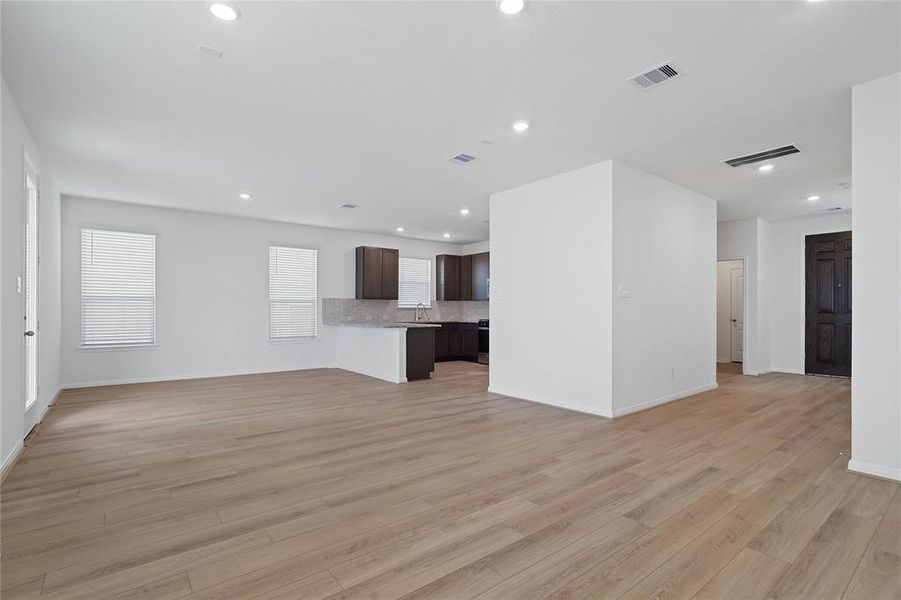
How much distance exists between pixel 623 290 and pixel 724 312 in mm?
6656

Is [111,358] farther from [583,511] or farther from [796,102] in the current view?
[796,102]

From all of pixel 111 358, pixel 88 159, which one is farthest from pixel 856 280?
pixel 111 358

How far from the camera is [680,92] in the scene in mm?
3285

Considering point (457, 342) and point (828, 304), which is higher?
point (828, 304)

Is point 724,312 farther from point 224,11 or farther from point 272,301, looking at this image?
point 224,11

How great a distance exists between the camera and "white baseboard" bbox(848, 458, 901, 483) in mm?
3043

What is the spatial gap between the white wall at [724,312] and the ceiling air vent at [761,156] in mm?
5647

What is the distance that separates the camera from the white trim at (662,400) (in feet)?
15.9

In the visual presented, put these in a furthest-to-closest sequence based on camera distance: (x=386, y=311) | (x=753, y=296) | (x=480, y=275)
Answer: (x=480, y=275), (x=386, y=311), (x=753, y=296)

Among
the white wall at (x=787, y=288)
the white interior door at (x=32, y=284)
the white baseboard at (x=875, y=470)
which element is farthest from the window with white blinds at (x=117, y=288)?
the white wall at (x=787, y=288)

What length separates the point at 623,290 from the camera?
4.88 meters

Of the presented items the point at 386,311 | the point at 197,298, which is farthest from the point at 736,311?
the point at 197,298

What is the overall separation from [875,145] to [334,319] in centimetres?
823

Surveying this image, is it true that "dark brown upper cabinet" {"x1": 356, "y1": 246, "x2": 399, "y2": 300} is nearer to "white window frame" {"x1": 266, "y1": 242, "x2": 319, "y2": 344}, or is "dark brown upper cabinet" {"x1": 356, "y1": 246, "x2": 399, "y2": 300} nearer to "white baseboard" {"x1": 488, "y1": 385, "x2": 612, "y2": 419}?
"white window frame" {"x1": 266, "y1": 242, "x2": 319, "y2": 344}
